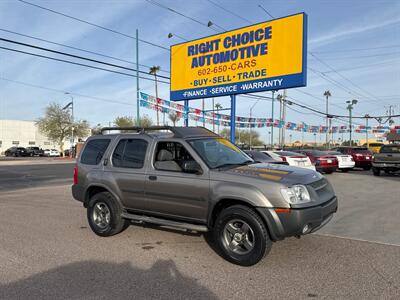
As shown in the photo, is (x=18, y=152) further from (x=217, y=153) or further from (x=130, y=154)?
(x=217, y=153)

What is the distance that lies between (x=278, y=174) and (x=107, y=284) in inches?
107

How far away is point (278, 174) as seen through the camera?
507 centimetres

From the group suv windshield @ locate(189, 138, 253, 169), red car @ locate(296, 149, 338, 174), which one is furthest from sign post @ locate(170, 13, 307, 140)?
suv windshield @ locate(189, 138, 253, 169)

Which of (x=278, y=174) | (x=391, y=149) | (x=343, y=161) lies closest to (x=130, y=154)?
(x=278, y=174)

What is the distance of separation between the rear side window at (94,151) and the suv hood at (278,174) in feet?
9.09

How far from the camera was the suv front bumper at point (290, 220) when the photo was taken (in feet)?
15.1

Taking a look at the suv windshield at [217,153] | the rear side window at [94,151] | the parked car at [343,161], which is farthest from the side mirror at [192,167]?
the parked car at [343,161]

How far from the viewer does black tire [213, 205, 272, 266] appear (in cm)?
474

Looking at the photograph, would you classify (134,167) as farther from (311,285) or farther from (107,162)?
(311,285)

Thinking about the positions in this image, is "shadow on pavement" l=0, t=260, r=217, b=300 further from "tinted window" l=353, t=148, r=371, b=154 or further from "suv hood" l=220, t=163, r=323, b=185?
"tinted window" l=353, t=148, r=371, b=154

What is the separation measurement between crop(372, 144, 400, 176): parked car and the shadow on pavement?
1595cm

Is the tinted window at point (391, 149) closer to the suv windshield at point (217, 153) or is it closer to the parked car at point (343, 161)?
the parked car at point (343, 161)

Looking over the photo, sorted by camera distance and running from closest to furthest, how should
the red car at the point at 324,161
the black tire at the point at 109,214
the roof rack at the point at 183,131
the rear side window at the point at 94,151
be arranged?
the roof rack at the point at 183,131 → the black tire at the point at 109,214 → the rear side window at the point at 94,151 → the red car at the point at 324,161

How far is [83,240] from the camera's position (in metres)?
6.30
